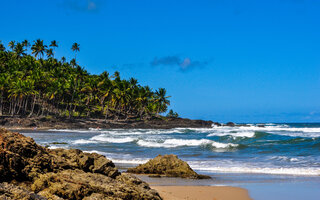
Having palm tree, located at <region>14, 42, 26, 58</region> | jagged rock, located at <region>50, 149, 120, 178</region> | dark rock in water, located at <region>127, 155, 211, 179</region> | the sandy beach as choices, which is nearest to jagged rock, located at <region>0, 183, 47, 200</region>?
jagged rock, located at <region>50, 149, 120, 178</region>

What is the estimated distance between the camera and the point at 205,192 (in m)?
7.48

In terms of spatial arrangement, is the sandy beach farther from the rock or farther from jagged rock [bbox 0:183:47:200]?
jagged rock [bbox 0:183:47:200]

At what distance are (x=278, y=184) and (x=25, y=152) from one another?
700 centimetres

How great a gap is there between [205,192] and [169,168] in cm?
242

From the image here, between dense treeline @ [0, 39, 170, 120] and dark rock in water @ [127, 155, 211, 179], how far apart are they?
54.6 meters

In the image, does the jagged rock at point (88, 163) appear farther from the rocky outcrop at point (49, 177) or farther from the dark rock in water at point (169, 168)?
the dark rock in water at point (169, 168)

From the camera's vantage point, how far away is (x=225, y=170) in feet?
37.9

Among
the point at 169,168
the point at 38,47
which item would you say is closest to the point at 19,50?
the point at 38,47

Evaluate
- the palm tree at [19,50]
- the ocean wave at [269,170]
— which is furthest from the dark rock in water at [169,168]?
the palm tree at [19,50]

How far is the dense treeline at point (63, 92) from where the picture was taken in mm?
65500

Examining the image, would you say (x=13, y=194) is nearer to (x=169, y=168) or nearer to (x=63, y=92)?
(x=169, y=168)

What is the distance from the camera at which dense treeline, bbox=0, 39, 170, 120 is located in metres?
65.5

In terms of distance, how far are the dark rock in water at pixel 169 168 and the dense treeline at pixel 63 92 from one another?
54.6m

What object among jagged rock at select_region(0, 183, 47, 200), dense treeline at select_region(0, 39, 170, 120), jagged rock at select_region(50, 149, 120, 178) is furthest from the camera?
dense treeline at select_region(0, 39, 170, 120)
